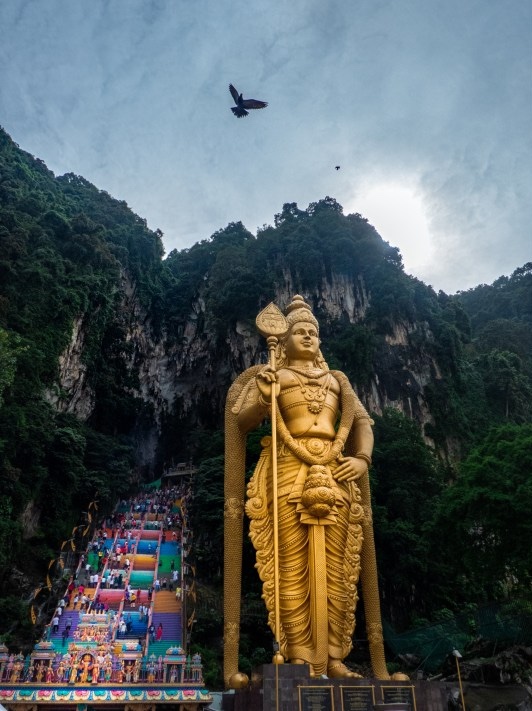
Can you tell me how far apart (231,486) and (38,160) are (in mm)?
32624

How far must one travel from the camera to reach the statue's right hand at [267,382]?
20.2ft

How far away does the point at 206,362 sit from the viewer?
1134 inches

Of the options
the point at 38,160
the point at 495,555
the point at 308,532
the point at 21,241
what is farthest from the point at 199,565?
the point at 38,160

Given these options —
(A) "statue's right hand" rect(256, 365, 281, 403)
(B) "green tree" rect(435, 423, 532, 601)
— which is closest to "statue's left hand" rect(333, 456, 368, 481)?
(A) "statue's right hand" rect(256, 365, 281, 403)

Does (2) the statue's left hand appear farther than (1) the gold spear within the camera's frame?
Yes

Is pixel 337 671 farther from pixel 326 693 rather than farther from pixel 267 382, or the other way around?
pixel 267 382

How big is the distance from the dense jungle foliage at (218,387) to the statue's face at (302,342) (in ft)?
15.4

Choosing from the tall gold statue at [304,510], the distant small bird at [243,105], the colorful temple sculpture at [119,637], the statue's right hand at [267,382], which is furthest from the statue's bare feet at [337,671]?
the distant small bird at [243,105]

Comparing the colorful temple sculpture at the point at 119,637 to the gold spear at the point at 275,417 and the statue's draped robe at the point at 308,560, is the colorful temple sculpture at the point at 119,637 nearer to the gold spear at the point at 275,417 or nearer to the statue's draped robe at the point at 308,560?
the statue's draped robe at the point at 308,560

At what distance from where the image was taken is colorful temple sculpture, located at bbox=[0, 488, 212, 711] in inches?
263

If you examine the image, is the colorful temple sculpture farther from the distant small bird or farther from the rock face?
the distant small bird

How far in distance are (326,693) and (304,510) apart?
1.67 m

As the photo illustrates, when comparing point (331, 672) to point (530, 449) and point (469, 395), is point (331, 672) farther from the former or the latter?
point (469, 395)

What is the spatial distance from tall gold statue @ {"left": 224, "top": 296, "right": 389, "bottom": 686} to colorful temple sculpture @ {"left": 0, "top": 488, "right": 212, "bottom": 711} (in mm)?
2097
